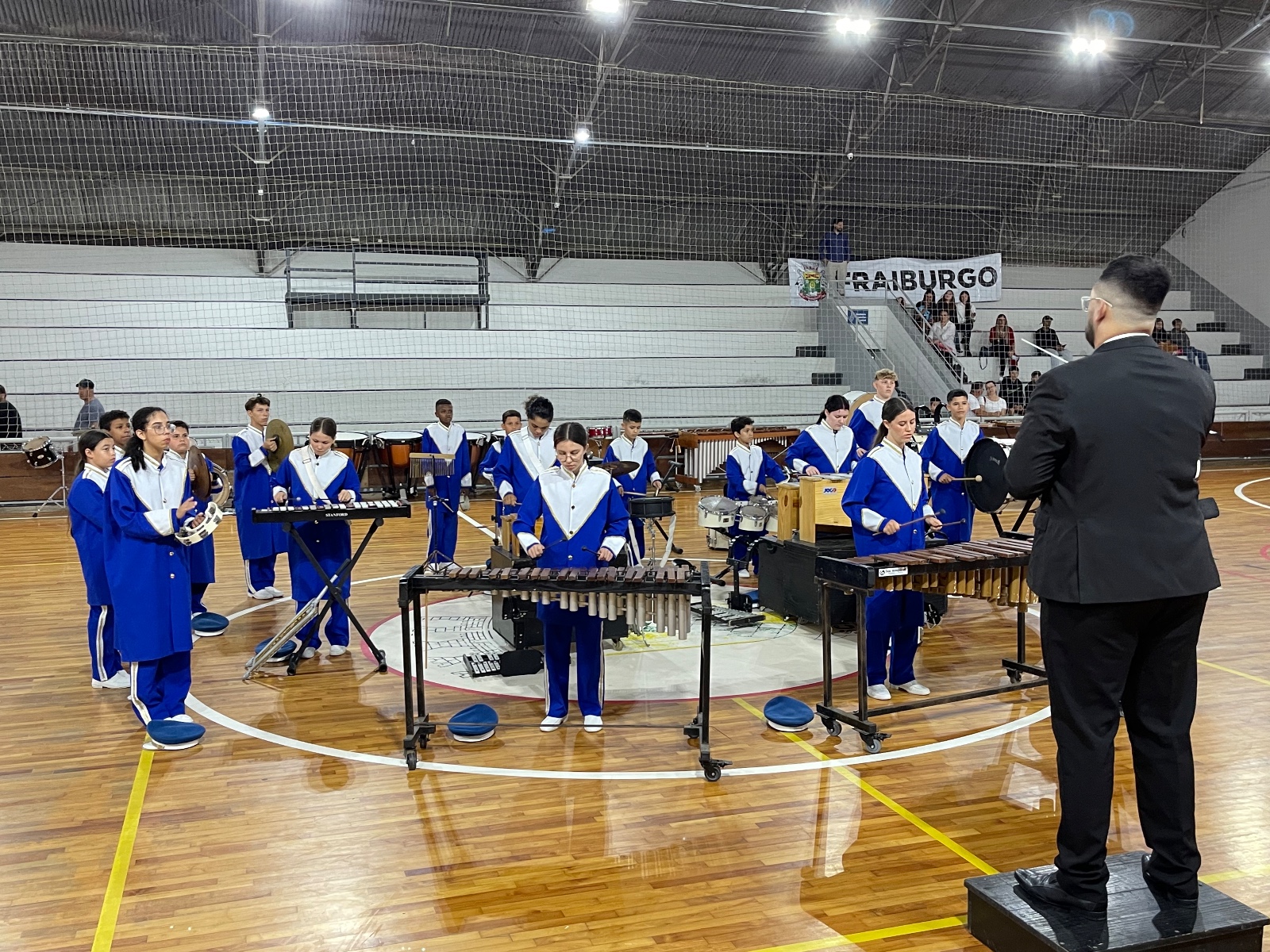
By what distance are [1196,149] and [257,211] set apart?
1632 centimetres

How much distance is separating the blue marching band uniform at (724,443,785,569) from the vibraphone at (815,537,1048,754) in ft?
9.72

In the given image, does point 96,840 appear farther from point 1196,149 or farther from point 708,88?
point 1196,149

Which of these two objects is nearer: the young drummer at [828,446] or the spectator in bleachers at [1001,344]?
the young drummer at [828,446]

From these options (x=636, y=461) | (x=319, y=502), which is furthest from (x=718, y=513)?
(x=319, y=502)

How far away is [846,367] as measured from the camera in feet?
55.7

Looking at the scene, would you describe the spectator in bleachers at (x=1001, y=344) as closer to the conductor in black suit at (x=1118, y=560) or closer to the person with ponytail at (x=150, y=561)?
the person with ponytail at (x=150, y=561)

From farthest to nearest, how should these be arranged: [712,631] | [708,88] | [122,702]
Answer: [708,88]
[712,631]
[122,702]

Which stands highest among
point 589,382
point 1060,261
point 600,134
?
point 600,134

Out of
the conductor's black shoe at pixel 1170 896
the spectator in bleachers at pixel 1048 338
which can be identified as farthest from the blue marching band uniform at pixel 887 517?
the spectator in bleachers at pixel 1048 338

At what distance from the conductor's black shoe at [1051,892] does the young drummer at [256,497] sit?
20.0 feet

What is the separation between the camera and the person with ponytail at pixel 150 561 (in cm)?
474

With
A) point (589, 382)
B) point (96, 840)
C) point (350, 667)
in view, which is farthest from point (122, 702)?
point (589, 382)

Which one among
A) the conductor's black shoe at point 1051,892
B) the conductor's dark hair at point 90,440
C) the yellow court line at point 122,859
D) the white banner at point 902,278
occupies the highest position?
the white banner at point 902,278

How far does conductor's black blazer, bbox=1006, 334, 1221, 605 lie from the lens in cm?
265
